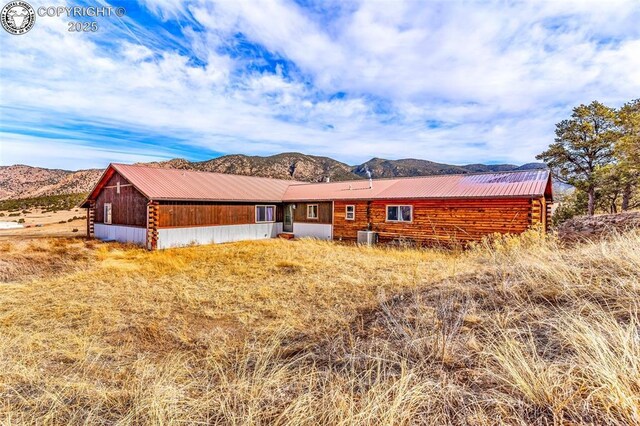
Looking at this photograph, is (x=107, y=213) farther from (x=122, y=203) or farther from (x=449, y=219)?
(x=449, y=219)

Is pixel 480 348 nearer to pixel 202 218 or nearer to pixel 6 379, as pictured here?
pixel 6 379

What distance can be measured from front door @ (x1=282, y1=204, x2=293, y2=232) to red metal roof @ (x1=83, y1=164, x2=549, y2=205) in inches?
31.3

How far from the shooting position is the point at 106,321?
21.2ft

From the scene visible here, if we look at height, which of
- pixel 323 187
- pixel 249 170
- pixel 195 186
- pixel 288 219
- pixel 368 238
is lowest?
pixel 368 238

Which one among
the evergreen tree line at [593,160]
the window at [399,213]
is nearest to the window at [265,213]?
the window at [399,213]

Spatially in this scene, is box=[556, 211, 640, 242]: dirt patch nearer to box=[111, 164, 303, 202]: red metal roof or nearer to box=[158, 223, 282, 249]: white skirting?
box=[158, 223, 282, 249]: white skirting

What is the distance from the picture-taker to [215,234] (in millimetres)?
19203

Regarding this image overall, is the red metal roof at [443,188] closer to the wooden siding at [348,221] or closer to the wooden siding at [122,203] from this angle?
the wooden siding at [348,221]

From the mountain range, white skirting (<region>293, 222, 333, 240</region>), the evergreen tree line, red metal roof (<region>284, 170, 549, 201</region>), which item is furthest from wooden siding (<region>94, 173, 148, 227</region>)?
the mountain range

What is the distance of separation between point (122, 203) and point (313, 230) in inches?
471

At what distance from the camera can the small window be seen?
71.1 ft

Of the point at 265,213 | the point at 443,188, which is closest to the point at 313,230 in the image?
the point at 265,213

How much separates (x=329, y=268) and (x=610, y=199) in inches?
1066

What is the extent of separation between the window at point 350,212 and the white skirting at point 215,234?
5999 mm
